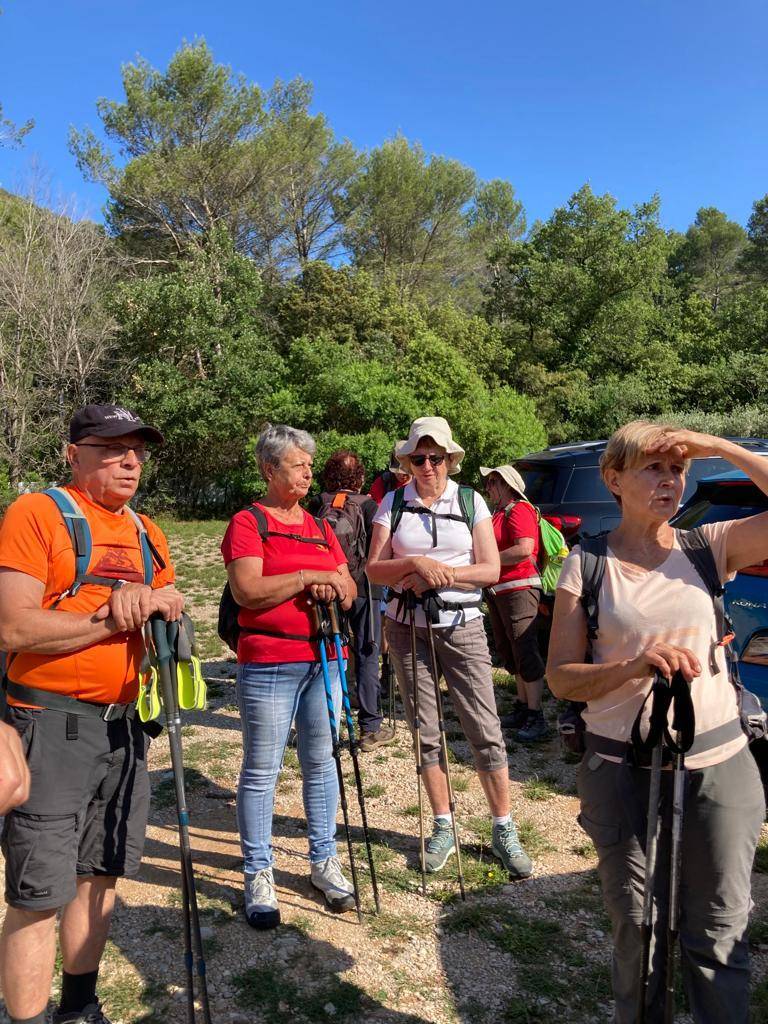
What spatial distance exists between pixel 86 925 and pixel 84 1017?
32cm

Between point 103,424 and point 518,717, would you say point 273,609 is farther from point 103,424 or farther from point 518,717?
point 518,717

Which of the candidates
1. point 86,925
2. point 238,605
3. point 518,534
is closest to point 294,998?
point 86,925

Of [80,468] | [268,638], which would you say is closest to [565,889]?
[268,638]

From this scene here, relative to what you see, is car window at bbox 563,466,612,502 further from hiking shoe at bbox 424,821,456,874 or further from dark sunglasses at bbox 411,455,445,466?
hiking shoe at bbox 424,821,456,874

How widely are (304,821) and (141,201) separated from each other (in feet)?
86.8

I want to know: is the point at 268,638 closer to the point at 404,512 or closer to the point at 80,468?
the point at 404,512

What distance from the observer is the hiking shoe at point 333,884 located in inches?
123

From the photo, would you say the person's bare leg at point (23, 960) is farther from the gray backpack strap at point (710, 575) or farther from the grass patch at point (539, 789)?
the grass patch at point (539, 789)

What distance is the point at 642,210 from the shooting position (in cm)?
2866

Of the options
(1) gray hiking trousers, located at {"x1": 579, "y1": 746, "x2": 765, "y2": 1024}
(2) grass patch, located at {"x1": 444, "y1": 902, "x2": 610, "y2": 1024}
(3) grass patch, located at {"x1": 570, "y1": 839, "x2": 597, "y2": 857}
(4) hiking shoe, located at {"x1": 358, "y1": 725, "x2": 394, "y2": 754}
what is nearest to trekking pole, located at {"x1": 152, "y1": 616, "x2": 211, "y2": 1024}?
(2) grass patch, located at {"x1": 444, "y1": 902, "x2": 610, "y2": 1024}

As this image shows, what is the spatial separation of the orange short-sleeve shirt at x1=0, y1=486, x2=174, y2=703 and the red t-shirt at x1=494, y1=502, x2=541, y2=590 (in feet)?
9.70

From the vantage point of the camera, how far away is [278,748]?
3.09 metres

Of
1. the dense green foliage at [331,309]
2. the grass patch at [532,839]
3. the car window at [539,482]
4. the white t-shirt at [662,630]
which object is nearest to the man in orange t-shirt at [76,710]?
the white t-shirt at [662,630]

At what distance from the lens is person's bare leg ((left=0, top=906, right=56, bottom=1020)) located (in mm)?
2074
